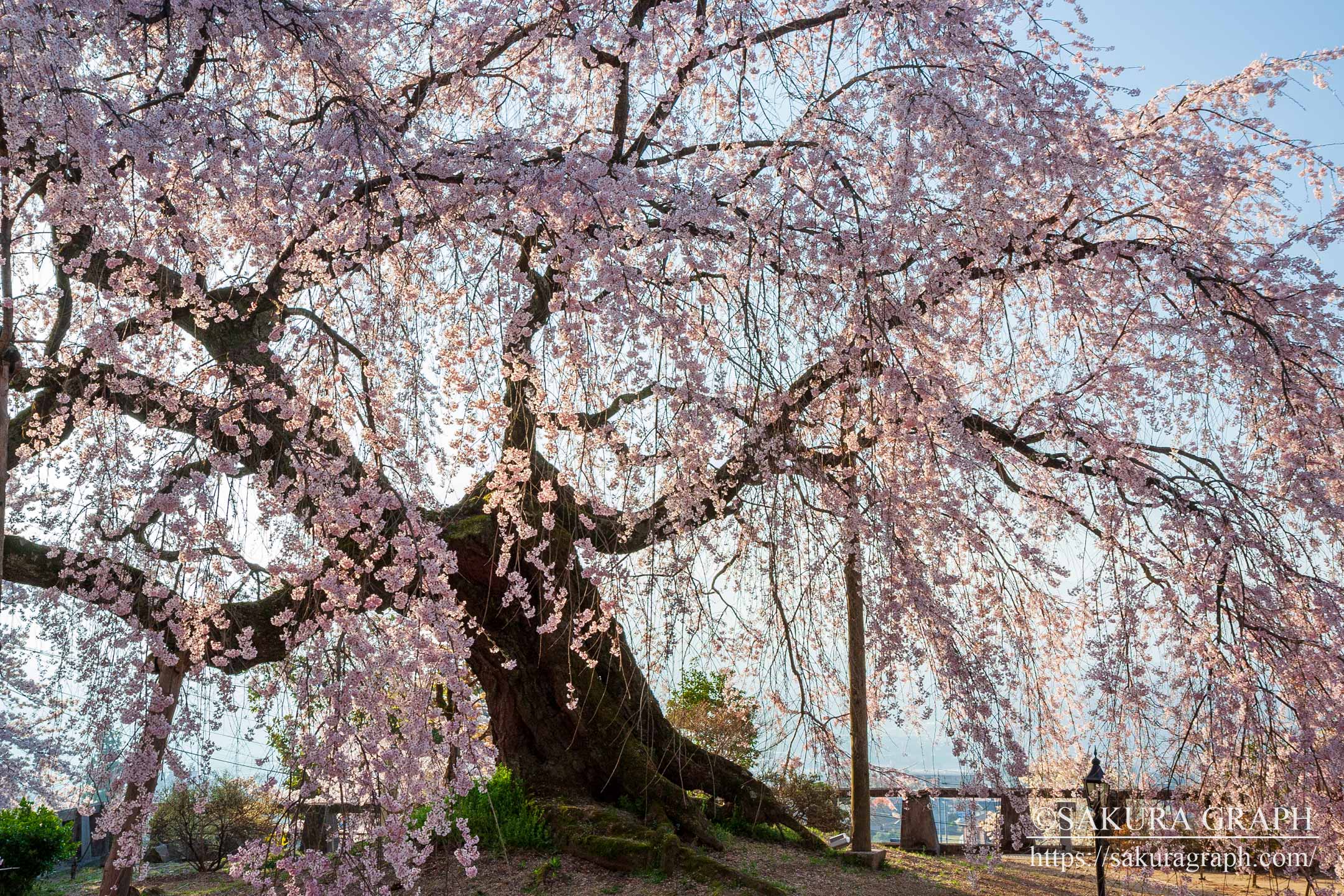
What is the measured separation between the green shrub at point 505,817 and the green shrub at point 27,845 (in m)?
2.83

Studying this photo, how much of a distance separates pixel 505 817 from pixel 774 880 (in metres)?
1.83

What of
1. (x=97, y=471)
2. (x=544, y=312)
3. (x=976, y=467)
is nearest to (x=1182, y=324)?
(x=976, y=467)

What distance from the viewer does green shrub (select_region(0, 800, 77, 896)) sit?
20.9 ft

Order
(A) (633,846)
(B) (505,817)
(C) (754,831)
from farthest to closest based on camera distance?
1. (C) (754,831)
2. (B) (505,817)
3. (A) (633,846)

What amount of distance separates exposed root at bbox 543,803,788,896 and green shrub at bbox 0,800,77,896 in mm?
3815

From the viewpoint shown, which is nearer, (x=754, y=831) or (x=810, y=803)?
(x=754, y=831)

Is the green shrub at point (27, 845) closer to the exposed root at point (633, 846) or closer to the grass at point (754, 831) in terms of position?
the exposed root at point (633, 846)

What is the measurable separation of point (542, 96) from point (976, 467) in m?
2.88

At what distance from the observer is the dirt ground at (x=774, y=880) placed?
543 cm

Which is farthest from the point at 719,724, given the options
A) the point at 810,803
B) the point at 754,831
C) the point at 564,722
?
the point at 564,722

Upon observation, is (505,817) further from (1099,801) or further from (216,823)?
(216,823)

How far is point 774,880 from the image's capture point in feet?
19.1

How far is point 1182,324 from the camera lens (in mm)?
4066

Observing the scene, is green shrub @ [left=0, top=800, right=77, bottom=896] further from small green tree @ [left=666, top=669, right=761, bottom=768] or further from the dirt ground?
small green tree @ [left=666, top=669, right=761, bottom=768]
